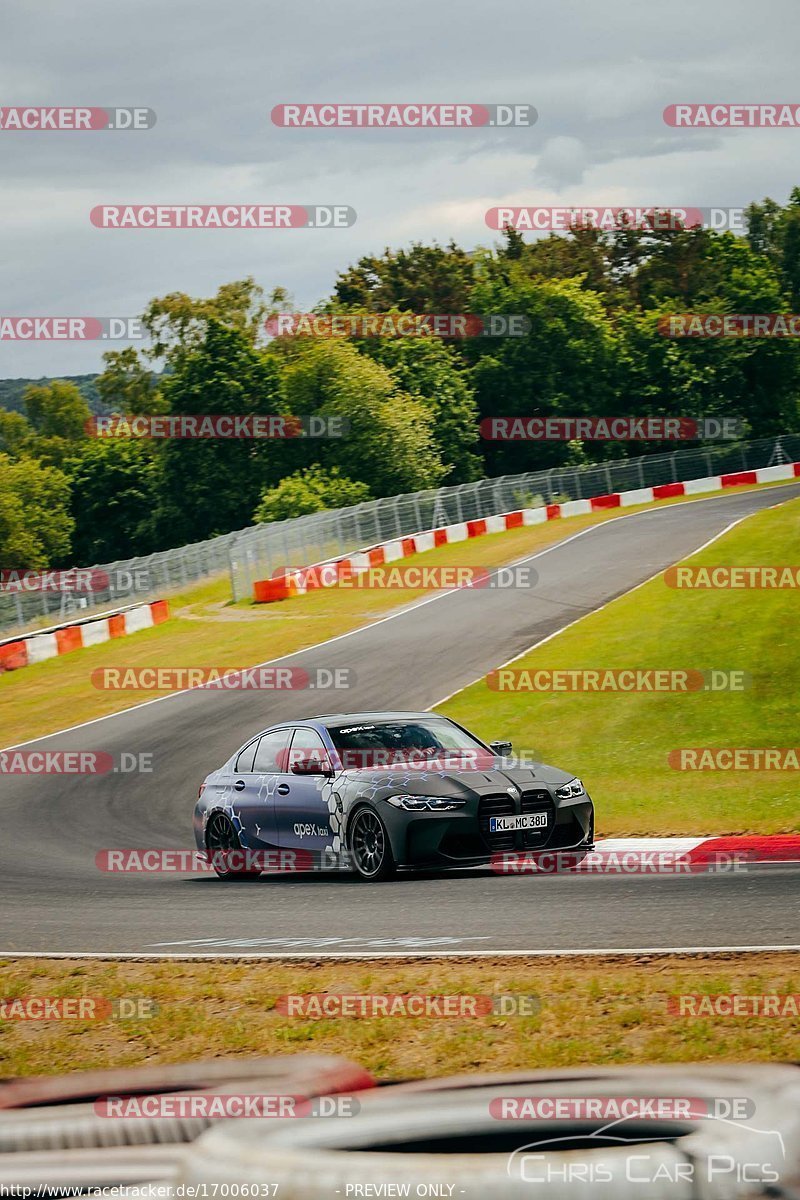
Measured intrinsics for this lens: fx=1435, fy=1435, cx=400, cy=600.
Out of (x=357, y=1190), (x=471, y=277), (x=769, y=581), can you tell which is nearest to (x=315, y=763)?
(x=357, y=1190)

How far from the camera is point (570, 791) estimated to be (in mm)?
12273

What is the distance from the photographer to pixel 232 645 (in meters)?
32.3

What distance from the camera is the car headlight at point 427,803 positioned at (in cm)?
1170

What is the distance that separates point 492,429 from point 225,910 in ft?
208

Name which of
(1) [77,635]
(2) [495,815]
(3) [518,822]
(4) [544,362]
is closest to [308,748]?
(2) [495,815]

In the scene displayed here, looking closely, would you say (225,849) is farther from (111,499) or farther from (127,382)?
(127,382)

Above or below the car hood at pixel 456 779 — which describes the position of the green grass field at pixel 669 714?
below

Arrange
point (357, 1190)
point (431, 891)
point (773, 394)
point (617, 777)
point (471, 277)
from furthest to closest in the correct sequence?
point (471, 277) < point (773, 394) < point (617, 777) < point (431, 891) < point (357, 1190)

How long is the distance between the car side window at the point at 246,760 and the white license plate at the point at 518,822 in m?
2.87

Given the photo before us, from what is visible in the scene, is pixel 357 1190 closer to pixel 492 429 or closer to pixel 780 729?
pixel 780 729

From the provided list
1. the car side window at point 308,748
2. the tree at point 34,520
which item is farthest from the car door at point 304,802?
the tree at point 34,520

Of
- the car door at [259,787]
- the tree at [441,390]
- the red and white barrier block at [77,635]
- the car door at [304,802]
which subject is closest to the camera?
the car door at [304,802]

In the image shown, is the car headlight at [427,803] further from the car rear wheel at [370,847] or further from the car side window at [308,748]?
the car side window at [308,748]

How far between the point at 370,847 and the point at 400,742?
4.20 ft
